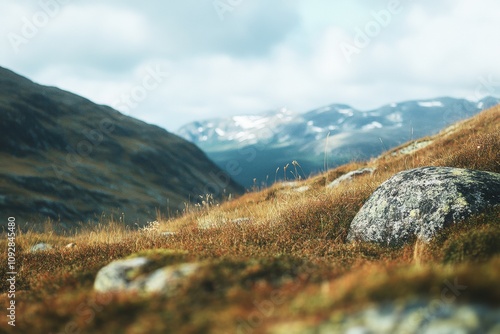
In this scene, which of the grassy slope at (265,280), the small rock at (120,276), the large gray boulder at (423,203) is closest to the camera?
the grassy slope at (265,280)

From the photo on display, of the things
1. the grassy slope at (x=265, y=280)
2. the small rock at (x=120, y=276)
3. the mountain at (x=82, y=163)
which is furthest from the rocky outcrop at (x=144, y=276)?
the mountain at (x=82, y=163)

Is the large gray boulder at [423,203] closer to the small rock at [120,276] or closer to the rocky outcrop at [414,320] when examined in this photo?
the small rock at [120,276]

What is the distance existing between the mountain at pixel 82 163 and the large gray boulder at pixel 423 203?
1449 inches

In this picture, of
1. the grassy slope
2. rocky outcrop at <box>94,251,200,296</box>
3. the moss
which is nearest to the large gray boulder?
the grassy slope

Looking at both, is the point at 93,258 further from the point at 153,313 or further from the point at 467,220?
the point at 467,220

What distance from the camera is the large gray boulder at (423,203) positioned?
25.9 feet

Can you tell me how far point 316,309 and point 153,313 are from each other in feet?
5.23

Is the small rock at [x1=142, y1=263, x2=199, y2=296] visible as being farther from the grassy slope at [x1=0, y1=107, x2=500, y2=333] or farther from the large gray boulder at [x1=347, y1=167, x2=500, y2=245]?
the large gray boulder at [x1=347, y1=167, x2=500, y2=245]

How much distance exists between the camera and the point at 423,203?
8281mm

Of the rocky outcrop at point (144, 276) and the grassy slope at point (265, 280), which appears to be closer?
the grassy slope at point (265, 280)

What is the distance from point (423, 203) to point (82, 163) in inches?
3469

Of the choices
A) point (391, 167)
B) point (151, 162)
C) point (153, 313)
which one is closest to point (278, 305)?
point (153, 313)

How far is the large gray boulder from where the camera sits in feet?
25.9

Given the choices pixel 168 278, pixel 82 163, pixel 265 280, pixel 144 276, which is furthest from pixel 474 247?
pixel 82 163
